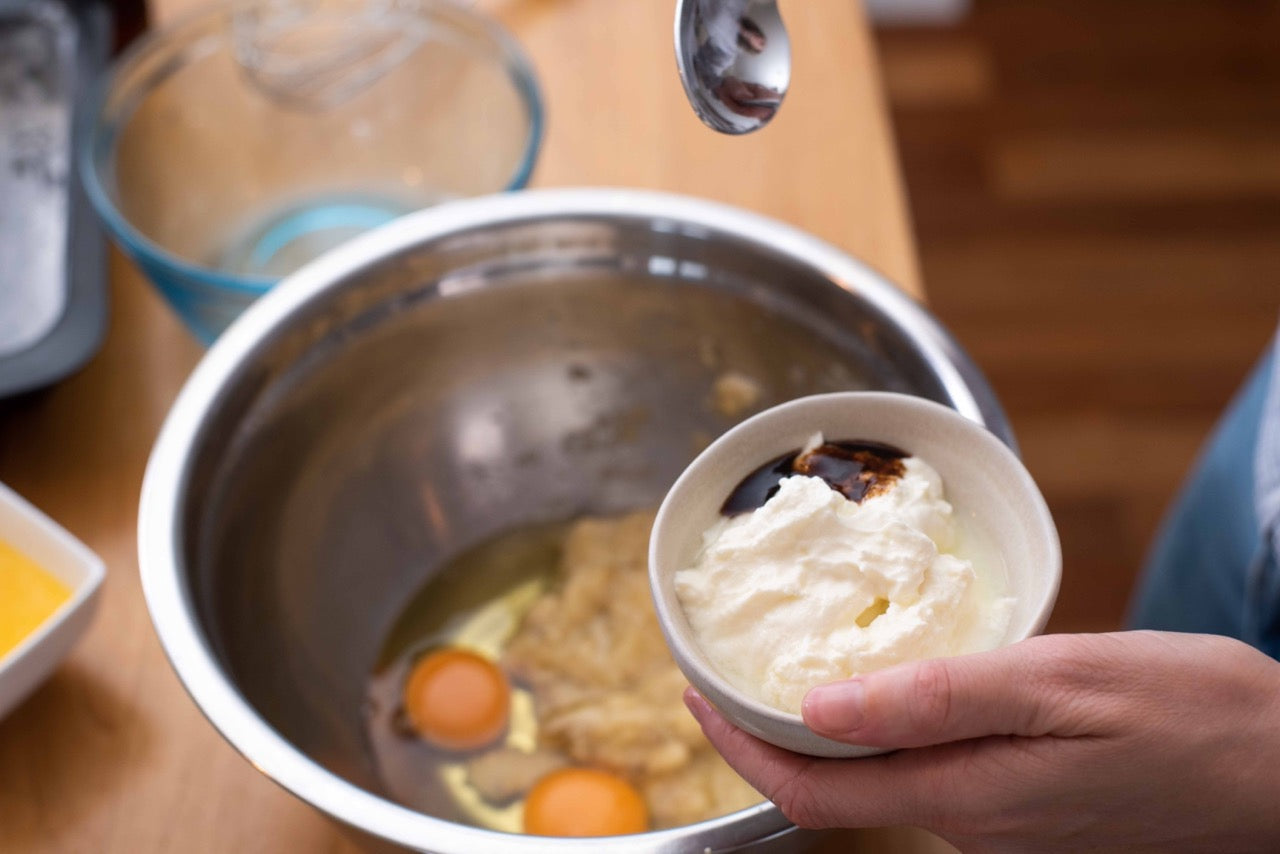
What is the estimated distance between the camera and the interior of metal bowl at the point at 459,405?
2.58 feet

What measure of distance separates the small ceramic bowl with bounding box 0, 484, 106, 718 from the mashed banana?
294mm

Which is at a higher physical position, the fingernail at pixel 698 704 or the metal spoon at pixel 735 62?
the metal spoon at pixel 735 62

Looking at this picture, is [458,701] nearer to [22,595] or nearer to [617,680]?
[617,680]

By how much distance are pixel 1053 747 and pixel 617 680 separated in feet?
1.31

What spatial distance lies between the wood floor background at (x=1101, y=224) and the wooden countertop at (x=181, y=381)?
2.76ft

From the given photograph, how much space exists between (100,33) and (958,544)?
936 millimetres

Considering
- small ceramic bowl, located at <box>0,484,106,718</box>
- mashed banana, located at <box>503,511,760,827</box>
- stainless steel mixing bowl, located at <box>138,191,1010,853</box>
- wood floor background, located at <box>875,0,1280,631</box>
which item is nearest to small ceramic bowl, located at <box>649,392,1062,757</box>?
stainless steel mixing bowl, located at <box>138,191,1010,853</box>

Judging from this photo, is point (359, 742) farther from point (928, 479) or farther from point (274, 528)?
point (928, 479)

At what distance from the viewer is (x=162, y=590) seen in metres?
0.67

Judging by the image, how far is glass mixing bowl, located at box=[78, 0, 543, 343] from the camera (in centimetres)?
103

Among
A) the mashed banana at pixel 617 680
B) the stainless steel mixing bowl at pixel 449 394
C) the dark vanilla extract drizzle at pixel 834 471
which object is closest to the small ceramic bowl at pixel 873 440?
the dark vanilla extract drizzle at pixel 834 471

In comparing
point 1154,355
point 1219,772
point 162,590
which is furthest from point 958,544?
point 1154,355

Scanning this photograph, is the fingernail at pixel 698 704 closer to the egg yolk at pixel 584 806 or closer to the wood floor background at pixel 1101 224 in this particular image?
the egg yolk at pixel 584 806

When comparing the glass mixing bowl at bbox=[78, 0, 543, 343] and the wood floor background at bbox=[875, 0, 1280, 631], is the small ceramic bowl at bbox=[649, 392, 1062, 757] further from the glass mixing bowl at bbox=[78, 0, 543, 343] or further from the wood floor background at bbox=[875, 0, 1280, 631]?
the wood floor background at bbox=[875, 0, 1280, 631]
